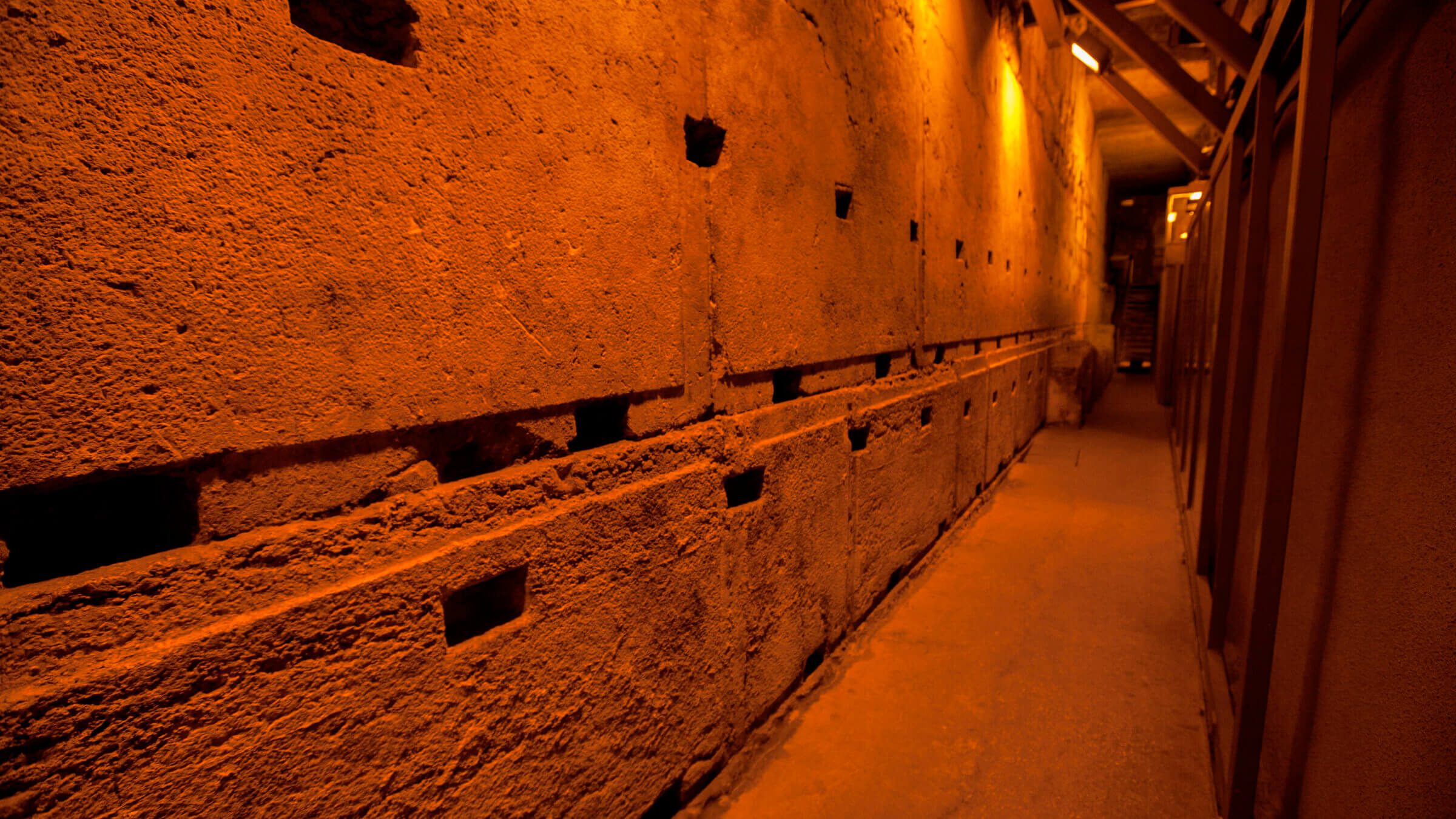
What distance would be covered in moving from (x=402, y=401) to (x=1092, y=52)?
7.58 metres

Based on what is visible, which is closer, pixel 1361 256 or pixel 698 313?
pixel 1361 256

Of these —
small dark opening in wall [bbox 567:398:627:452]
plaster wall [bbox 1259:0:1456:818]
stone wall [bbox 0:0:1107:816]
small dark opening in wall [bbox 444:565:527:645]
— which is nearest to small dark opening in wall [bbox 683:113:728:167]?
stone wall [bbox 0:0:1107:816]

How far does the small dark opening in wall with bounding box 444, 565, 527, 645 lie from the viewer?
1467 millimetres

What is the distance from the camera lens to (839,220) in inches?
→ 112

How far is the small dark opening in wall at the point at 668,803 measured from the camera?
192 cm

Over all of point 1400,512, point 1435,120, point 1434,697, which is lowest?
point 1434,697

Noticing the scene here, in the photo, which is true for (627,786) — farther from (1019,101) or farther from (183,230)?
(1019,101)

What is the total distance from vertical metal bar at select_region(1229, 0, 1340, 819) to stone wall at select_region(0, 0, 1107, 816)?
142 centimetres

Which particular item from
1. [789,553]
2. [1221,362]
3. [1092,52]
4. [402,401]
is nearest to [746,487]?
[789,553]

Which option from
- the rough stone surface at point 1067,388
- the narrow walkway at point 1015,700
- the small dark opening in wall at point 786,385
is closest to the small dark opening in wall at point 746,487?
the small dark opening in wall at point 786,385

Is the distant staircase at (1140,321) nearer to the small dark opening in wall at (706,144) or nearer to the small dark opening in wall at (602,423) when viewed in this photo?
the small dark opening in wall at (706,144)

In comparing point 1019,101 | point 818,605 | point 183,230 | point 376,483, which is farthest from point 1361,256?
point 1019,101

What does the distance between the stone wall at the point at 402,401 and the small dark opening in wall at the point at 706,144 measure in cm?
1

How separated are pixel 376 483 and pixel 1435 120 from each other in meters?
2.13
